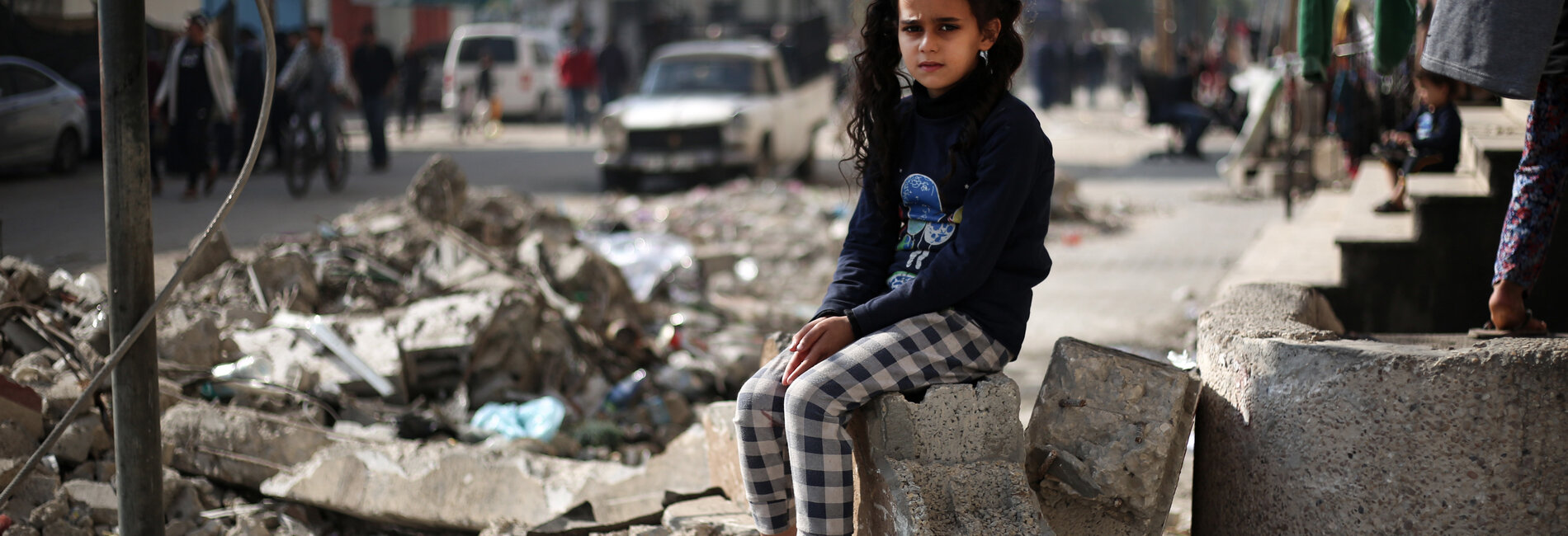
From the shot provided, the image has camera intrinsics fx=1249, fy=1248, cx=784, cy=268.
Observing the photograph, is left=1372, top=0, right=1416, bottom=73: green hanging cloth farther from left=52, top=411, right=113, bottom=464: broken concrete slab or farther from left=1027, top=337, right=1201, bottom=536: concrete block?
left=52, top=411, right=113, bottom=464: broken concrete slab

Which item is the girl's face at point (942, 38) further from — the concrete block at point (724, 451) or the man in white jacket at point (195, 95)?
the man in white jacket at point (195, 95)

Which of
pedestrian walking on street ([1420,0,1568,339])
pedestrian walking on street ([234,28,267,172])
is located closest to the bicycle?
pedestrian walking on street ([234,28,267,172])

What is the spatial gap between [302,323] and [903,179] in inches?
128

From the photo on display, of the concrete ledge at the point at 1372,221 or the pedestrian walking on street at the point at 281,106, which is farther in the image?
the pedestrian walking on street at the point at 281,106

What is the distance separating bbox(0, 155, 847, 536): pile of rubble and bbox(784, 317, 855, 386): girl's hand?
39.9 inches

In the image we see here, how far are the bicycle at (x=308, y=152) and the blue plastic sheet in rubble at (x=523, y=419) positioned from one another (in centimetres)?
788

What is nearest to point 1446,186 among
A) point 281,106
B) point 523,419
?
point 523,419

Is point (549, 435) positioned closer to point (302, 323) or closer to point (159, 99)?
point (302, 323)

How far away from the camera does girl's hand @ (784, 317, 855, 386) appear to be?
2.44 meters

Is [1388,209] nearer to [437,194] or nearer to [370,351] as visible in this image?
[370,351]

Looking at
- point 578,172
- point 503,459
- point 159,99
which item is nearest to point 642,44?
point 578,172

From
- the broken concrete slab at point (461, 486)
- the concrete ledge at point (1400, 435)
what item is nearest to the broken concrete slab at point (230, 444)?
the broken concrete slab at point (461, 486)

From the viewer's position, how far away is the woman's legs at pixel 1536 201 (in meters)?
2.78

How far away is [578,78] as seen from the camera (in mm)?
21219
